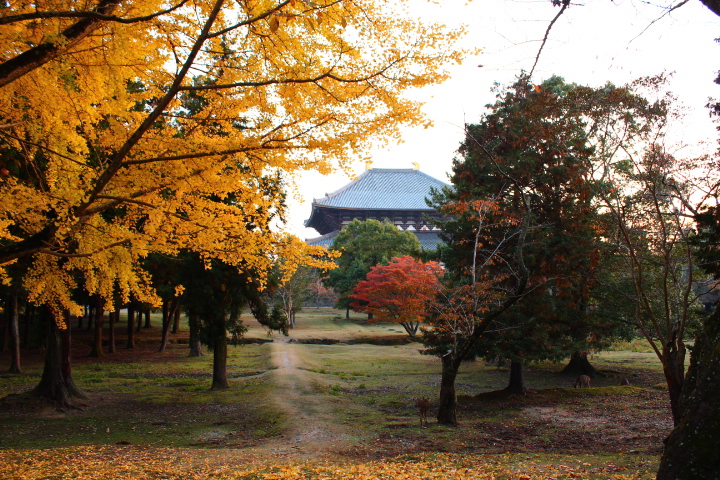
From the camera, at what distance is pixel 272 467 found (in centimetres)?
538

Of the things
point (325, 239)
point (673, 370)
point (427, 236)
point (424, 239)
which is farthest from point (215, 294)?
point (325, 239)

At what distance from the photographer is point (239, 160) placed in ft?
14.1

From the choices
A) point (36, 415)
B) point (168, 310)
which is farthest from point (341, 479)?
point (168, 310)

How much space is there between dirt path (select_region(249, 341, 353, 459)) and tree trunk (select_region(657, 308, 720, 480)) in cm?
462

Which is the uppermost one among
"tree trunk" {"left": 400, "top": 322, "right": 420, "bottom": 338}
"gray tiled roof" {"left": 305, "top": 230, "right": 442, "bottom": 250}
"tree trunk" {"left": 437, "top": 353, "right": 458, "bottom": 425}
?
"gray tiled roof" {"left": 305, "top": 230, "right": 442, "bottom": 250}

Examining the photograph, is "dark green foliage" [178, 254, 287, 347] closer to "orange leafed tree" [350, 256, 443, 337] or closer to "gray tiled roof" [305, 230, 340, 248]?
"orange leafed tree" [350, 256, 443, 337]

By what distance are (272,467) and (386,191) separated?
41.4 m

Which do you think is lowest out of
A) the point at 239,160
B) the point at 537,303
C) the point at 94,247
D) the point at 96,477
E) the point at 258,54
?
the point at 96,477

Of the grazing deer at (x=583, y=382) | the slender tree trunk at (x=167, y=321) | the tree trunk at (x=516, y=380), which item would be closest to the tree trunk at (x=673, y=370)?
the tree trunk at (x=516, y=380)

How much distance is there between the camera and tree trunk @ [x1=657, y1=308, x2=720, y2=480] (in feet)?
8.51

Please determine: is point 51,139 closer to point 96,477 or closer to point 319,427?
point 96,477

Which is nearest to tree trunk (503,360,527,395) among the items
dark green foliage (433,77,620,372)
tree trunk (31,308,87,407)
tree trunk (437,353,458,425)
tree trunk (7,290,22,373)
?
dark green foliage (433,77,620,372)

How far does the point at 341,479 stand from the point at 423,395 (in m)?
8.17

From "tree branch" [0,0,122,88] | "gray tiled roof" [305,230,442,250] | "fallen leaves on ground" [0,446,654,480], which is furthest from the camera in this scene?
"gray tiled roof" [305,230,442,250]
